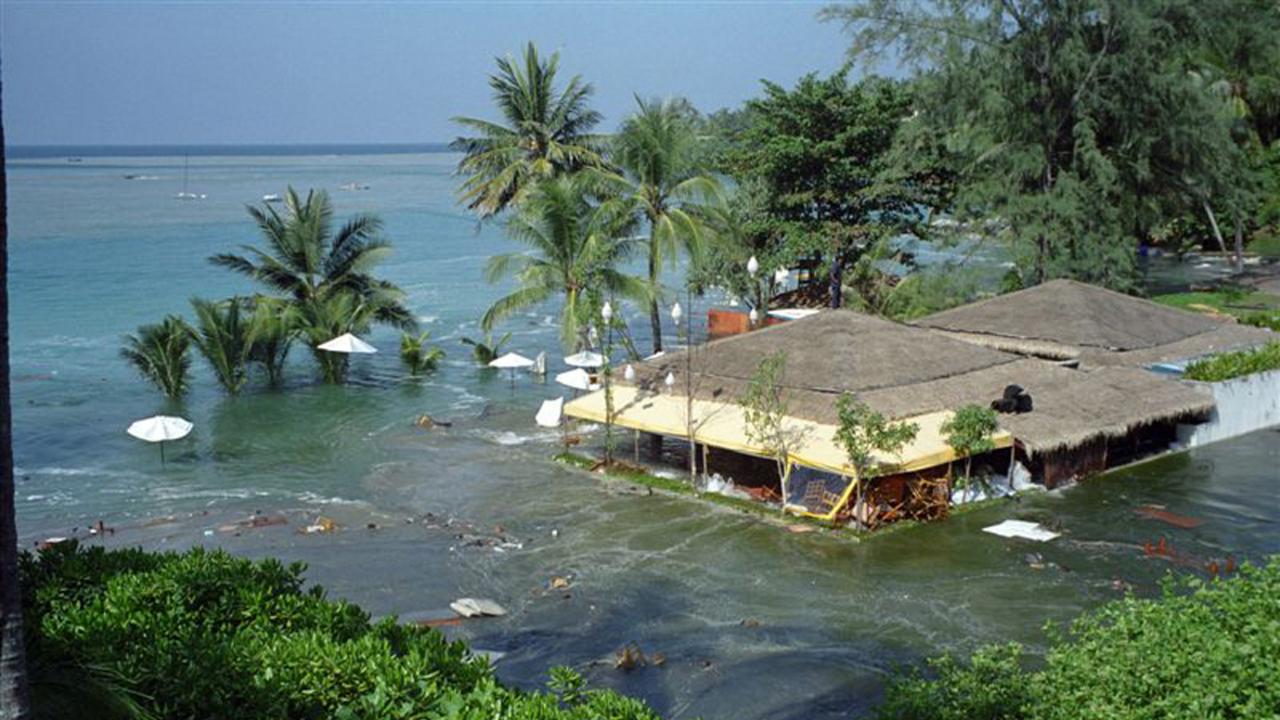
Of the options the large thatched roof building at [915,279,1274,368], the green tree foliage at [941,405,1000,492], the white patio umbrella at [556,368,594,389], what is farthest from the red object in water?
the white patio umbrella at [556,368,594,389]

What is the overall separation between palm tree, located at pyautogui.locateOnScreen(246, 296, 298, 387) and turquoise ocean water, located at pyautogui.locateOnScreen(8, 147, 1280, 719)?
0.81 m

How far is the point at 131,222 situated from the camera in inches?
3356

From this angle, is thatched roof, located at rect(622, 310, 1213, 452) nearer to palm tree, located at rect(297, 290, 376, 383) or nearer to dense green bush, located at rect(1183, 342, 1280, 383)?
dense green bush, located at rect(1183, 342, 1280, 383)

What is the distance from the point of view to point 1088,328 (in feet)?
75.1

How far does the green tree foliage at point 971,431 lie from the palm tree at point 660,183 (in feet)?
32.7

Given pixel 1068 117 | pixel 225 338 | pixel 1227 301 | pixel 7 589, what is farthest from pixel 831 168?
pixel 7 589

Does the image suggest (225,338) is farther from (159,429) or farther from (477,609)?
(477,609)

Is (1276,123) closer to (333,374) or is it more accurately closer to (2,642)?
(333,374)

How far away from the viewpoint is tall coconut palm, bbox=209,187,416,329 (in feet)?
98.1

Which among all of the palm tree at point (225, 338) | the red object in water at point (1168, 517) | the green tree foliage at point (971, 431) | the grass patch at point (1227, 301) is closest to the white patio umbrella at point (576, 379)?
the green tree foliage at point (971, 431)

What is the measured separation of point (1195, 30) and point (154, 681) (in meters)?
30.6

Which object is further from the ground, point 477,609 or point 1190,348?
point 1190,348

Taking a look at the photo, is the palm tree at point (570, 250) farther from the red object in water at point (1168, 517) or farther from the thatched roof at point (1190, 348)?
the red object in water at point (1168, 517)

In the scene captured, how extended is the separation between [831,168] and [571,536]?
19.3 meters
